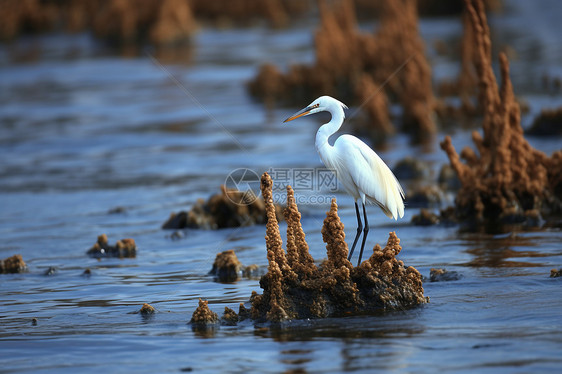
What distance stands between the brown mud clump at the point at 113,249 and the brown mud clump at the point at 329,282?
2.81 meters

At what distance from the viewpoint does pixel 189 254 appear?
8.40 metres

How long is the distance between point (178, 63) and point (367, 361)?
1946 cm

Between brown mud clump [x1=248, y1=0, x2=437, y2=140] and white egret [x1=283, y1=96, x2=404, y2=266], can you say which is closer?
white egret [x1=283, y1=96, x2=404, y2=266]

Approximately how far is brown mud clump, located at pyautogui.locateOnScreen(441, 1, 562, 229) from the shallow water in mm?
472

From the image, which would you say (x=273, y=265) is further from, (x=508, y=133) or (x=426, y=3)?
(x=426, y=3)

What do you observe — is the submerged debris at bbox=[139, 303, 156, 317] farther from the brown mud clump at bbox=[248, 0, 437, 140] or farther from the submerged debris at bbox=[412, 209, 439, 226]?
the brown mud clump at bbox=[248, 0, 437, 140]

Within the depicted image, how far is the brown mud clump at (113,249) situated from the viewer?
8391 mm

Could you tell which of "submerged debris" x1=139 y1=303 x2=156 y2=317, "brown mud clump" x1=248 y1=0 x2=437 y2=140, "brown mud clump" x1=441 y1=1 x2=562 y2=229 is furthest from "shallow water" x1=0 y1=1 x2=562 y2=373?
"brown mud clump" x1=248 y1=0 x2=437 y2=140

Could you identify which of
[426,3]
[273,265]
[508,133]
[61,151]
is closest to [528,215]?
[508,133]

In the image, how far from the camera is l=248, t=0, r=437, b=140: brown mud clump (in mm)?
14898

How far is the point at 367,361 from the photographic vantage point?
16.5 feet

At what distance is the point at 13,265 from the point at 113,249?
3.27 feet

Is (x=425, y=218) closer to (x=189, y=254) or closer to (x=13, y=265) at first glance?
(x=189, y=254)

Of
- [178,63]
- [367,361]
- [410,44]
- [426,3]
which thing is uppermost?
[426,3]
